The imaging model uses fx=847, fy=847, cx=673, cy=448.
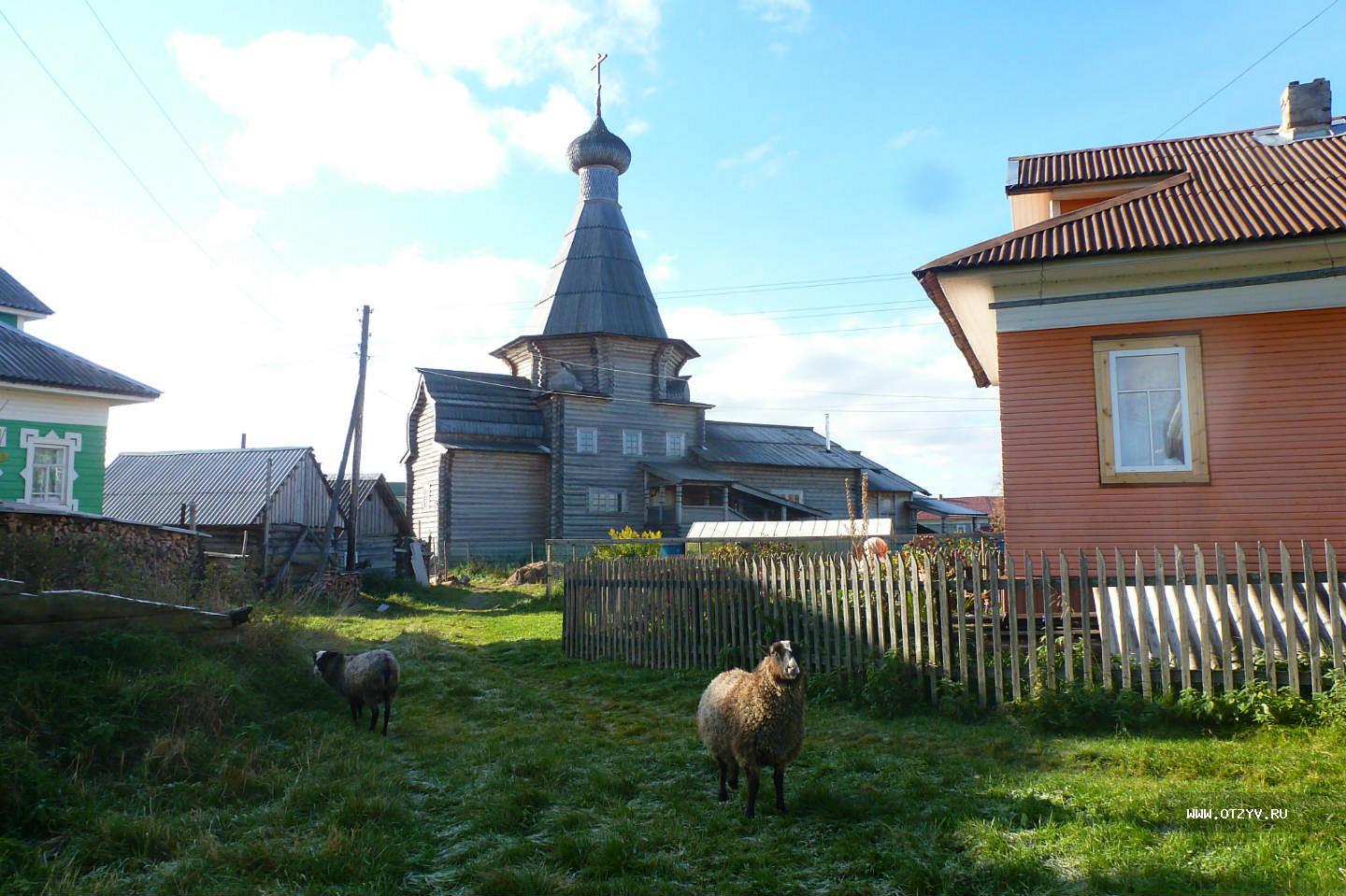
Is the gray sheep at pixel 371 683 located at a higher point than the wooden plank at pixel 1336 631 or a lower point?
lower

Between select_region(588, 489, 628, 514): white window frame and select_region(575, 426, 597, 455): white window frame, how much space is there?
1.63 meters

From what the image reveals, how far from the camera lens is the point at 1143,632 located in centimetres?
709

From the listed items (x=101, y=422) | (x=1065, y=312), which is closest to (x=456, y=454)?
(x=101, y=422)

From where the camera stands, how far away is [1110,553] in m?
10.3

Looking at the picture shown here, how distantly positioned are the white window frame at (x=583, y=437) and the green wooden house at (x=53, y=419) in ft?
57.8

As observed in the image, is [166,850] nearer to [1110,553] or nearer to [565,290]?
[1110,553]

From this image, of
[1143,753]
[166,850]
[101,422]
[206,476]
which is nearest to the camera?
[166,850]

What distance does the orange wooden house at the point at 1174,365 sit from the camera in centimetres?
974

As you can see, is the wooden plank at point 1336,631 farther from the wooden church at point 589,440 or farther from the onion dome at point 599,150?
the onion dome at point 599,150

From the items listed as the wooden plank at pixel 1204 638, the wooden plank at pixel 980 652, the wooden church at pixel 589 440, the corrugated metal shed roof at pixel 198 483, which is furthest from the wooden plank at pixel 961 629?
the wooden church at pixel 589 440

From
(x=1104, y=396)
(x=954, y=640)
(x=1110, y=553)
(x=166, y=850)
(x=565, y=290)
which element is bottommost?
(x=166, y=850)

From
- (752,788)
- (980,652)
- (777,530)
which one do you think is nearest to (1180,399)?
(980,652)

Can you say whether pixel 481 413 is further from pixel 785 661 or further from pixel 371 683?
pixel 785 661

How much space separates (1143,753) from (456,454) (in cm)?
2947
